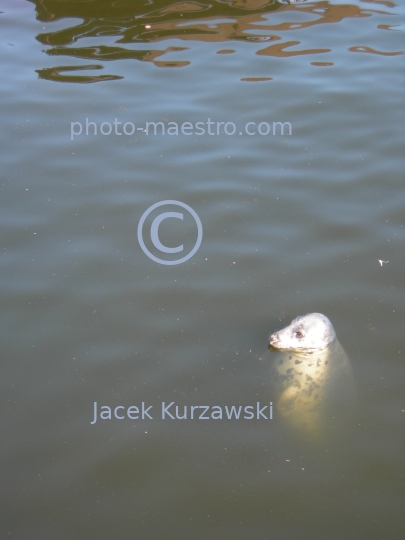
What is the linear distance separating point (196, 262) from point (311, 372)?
1149mm

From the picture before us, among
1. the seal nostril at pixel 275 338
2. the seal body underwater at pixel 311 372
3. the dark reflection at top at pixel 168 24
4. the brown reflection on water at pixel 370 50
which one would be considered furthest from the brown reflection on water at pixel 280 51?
the seal nostril at pixel 275 338

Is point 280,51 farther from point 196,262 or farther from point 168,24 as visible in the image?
point 196,262

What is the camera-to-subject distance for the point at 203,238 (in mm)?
4660

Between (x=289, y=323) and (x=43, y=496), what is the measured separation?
1.85 m

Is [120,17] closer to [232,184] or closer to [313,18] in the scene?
[313,18]

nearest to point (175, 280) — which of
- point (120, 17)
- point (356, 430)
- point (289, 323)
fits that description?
point (289, 323)

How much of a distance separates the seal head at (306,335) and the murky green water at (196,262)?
0.10 m

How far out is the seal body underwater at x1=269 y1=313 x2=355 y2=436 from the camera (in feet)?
11.9

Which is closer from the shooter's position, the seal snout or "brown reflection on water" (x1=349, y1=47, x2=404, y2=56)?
the seal snout

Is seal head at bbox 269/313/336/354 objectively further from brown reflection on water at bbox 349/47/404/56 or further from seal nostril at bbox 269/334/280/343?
brown reflection on water at bbox 349/47/404/56

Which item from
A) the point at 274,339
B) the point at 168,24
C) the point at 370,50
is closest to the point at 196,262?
the point at 274,339

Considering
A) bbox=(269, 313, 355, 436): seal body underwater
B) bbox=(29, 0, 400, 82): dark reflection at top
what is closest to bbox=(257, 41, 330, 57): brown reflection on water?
bbox=(29, 0, 400, 82): dark reflection at top

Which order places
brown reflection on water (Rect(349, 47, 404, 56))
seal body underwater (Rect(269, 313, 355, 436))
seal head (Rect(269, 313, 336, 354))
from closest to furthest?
seal body underwater (Rect(269, 313, 355, 436)) → seal head (Rect(269, 313, 336, 354)) → brown reflection on water (Rect(349, 47, 404, 56))

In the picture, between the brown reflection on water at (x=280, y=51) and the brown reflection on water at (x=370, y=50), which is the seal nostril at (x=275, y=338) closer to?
the brown reflection on water at (x=280, y=51)
